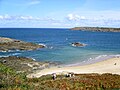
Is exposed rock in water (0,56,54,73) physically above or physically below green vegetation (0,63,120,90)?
below

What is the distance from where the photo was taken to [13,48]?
245 ft

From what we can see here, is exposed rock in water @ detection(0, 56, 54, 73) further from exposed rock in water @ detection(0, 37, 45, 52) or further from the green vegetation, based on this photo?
exposed rock in water @ detection(0, 37, 45, 52)

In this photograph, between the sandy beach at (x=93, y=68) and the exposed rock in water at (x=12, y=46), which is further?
the exposed rock in water at (x=12, y=46)

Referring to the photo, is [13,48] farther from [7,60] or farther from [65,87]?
[65,87]

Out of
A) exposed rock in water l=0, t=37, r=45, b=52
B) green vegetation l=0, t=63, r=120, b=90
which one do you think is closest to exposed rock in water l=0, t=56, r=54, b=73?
green vegetation l=0, t=63, r=120, b=90

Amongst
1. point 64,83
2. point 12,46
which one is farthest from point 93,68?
point 12,46

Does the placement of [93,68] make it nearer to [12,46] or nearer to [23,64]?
[23,64]

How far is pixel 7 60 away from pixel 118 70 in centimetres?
2103

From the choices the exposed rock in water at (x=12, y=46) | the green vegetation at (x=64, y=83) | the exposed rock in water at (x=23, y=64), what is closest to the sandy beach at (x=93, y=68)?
the exposed rock in water at (x=23, y=64)

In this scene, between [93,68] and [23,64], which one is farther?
[23,64]

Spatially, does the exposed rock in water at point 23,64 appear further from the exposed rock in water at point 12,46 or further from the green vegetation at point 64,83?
the exposed rock in water at point 12,46

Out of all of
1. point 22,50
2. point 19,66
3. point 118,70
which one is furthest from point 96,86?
point 22,50

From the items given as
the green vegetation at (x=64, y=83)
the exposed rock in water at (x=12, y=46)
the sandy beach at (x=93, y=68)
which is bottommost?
the sandy beach at (x=93, y=68)

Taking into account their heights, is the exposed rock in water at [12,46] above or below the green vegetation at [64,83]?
below
